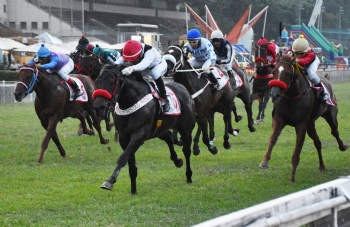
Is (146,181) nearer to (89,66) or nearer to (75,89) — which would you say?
(75,89)

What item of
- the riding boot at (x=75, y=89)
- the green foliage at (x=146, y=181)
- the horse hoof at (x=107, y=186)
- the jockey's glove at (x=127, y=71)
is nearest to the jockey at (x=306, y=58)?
the green foliage at (x=146, y=181)

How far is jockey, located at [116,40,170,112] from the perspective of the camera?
8472 millimetres

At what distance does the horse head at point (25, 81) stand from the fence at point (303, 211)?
7.86 m

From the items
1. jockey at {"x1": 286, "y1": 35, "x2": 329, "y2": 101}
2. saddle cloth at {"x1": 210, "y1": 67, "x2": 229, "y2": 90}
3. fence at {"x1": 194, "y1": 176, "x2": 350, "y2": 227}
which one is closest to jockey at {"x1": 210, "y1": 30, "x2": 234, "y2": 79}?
saddle cloth at {"x1": 210, "y1": 67, "x2": 229, "y2": 90}

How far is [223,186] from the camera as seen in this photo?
9.24 m

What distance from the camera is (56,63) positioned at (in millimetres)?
12578

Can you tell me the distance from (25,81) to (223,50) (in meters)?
4.80

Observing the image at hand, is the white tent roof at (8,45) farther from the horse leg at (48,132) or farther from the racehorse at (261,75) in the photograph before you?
the horse leg at (48,132)

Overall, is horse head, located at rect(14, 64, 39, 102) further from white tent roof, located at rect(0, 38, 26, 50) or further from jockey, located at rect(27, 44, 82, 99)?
white tent roof, located at rect(0, 38, 26, 50)

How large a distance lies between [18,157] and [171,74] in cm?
401

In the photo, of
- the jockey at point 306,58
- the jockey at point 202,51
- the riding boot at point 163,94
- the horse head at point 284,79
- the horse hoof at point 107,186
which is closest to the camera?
the horse hoof at point 107,186

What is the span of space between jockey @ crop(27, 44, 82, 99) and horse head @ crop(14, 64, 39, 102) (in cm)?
40

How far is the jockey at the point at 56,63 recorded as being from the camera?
12.5m

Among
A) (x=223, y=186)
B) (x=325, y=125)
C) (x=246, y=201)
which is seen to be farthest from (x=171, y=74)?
(x=325, y=125)
